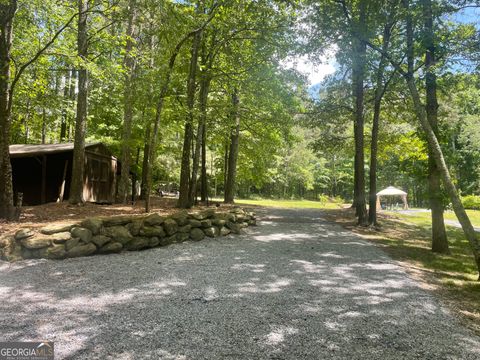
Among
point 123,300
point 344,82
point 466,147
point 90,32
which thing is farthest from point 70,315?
point 466,147

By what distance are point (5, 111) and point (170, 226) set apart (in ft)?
16.8

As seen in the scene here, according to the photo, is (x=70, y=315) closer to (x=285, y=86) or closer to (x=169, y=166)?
(x=285, y=86)

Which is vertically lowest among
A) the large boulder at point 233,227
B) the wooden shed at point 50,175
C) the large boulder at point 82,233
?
the large boulder at point 233,227

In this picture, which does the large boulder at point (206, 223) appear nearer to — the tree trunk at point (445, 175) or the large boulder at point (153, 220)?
the large boulder at point (153, 220)

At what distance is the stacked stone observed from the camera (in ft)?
18.5

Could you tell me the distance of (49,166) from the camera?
15305 mm

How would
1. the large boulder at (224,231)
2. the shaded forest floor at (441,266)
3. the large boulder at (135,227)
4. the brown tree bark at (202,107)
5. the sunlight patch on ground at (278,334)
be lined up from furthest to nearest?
the brown tree bark at (202,107), the large boulder at (224,231), the large boulder at (135,227), the shaded forest floor at (441,266), the sunlight patch on ground at (278,334)

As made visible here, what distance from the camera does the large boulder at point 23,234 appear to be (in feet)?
18.7

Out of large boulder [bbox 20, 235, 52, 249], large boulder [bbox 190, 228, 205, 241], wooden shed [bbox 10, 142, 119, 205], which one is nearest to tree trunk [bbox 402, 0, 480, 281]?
large boulder [bbox 190, 228, 205, 241]

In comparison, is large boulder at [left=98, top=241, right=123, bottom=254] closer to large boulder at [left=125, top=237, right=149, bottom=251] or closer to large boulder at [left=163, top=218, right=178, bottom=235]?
large boulder at [left=125, top=237, right=149, bottom=251]

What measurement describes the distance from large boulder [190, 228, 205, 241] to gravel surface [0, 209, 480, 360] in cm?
179

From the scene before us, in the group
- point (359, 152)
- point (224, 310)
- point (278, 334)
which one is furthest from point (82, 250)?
point (359, 152)

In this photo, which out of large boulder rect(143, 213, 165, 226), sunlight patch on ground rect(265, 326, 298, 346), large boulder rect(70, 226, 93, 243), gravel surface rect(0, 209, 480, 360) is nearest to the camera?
gravel surface rect(0, 209, 480, 360)

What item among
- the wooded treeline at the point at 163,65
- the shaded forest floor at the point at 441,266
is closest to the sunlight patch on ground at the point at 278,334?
the shaded forest floor at the point at 441,266
